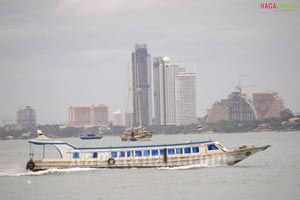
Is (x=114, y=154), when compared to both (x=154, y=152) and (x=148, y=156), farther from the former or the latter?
(x=154, y=152)

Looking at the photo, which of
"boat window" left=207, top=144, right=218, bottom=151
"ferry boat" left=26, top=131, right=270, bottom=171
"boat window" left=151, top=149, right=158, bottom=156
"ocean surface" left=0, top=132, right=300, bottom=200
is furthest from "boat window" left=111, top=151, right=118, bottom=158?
"boat window" left=207, top=144, right=218, bottom=151

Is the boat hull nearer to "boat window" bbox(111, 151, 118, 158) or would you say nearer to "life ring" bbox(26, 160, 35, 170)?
"life ring" bbox(26, 160, 35, 170)

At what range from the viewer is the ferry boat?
2494 inches

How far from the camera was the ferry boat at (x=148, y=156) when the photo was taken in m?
63.3

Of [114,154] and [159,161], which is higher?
[114,154]

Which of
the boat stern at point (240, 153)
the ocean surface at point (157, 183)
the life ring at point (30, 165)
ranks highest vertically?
the boat stern at point (240, 153)

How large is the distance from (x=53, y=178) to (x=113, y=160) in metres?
5.78

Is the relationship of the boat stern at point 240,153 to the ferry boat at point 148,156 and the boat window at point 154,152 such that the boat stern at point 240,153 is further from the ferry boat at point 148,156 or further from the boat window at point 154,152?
the boat window at point 154,152

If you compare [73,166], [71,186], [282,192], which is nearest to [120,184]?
[71,186]

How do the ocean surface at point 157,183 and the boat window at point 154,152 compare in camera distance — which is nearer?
the ocean surface at point 157,183

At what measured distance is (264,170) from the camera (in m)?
66.4

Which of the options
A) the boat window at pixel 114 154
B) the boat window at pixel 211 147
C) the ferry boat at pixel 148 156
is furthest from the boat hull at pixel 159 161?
the boat window at pixel 211 147

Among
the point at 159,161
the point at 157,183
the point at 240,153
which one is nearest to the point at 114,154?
the point at 159,161

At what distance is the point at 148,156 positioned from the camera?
210 feet
